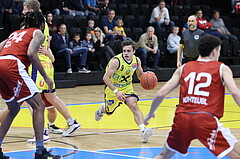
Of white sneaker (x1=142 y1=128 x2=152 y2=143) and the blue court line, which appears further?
white sneaker (x1=142 y1=128 x2=152 y2=143)

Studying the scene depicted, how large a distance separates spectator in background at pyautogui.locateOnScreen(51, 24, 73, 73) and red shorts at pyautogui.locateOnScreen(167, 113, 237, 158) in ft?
34.0

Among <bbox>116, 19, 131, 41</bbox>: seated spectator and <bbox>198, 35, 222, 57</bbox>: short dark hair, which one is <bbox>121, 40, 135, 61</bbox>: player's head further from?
<bbox>116, 19, 131, 41</bbox>: seated spectator

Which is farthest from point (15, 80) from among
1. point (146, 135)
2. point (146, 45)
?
point (146, 45)

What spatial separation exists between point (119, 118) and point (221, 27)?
10.3 m

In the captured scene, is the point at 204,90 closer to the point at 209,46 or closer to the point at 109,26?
the point at 209,46

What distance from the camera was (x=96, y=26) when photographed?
1611 centimetres

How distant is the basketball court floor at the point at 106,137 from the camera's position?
20.2 ft

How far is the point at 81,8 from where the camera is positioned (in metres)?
16.8

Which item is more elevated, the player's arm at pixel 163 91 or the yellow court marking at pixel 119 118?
the player's arm at pixel 163 91

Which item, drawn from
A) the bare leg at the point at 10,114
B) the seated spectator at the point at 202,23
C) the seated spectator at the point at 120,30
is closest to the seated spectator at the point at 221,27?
the seated spectator at the point at 202,23

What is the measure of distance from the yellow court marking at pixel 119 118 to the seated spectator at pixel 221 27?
768 cm

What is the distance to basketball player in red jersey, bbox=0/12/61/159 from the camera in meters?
5.58

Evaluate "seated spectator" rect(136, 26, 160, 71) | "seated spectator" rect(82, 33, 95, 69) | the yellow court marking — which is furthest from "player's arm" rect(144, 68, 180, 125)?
"seated spectator" rect(136, 26, 160, 71)

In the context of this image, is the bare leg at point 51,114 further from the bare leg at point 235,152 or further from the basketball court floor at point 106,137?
the bare leg at point 235,152
